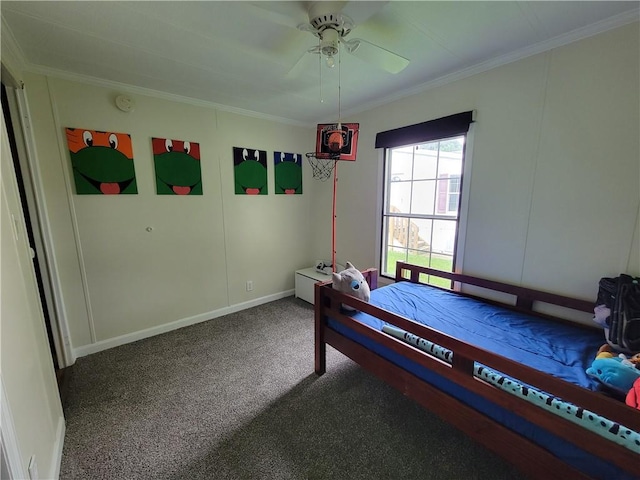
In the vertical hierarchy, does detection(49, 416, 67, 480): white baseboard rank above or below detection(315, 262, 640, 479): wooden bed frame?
below

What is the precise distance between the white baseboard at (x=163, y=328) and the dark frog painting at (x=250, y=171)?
1379 mm

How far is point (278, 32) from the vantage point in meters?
1.56

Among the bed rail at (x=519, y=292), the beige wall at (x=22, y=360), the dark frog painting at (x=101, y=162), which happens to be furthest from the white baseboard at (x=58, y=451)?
the bed rail at (x=519, y=292)

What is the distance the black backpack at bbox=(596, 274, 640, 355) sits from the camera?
4.47 feet

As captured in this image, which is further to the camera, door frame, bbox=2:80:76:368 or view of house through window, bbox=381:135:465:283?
view of house through window, bbox=381:135:465:283

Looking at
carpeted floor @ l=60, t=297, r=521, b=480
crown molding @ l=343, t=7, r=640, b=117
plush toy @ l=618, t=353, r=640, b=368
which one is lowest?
carpeted floor @ l=60, t=297, r=521, b=480

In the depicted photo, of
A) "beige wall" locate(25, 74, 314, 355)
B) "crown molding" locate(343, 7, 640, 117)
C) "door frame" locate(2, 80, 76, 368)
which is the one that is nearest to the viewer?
"crown molding" locate(343, 7, 640, 117)

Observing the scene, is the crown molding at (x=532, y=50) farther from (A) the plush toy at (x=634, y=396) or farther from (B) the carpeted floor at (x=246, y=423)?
(B) the carpeted floor at (x=246, y=423)

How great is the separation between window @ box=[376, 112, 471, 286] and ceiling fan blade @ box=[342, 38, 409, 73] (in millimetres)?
900

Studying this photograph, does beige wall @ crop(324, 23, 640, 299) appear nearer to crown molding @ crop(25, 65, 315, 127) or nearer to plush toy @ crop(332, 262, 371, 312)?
plush toy @ crop(332, 262, 371, 312)

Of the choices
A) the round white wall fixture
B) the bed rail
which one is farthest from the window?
the round white wall fixture

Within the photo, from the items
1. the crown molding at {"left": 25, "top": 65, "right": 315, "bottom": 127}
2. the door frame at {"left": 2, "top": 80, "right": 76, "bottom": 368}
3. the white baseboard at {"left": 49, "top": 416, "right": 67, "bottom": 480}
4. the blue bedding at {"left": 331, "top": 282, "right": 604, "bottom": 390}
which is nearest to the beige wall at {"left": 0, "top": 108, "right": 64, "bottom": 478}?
the white baseboard at {"left": 49, "top": 416, "right": 67, "bottom": 480}

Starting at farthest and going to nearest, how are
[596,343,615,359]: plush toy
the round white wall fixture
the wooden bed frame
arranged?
the round white wall fixture, [596,343,615,359]: plush toy, the wooden bed frame

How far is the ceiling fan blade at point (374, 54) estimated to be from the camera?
1397 millimetres
